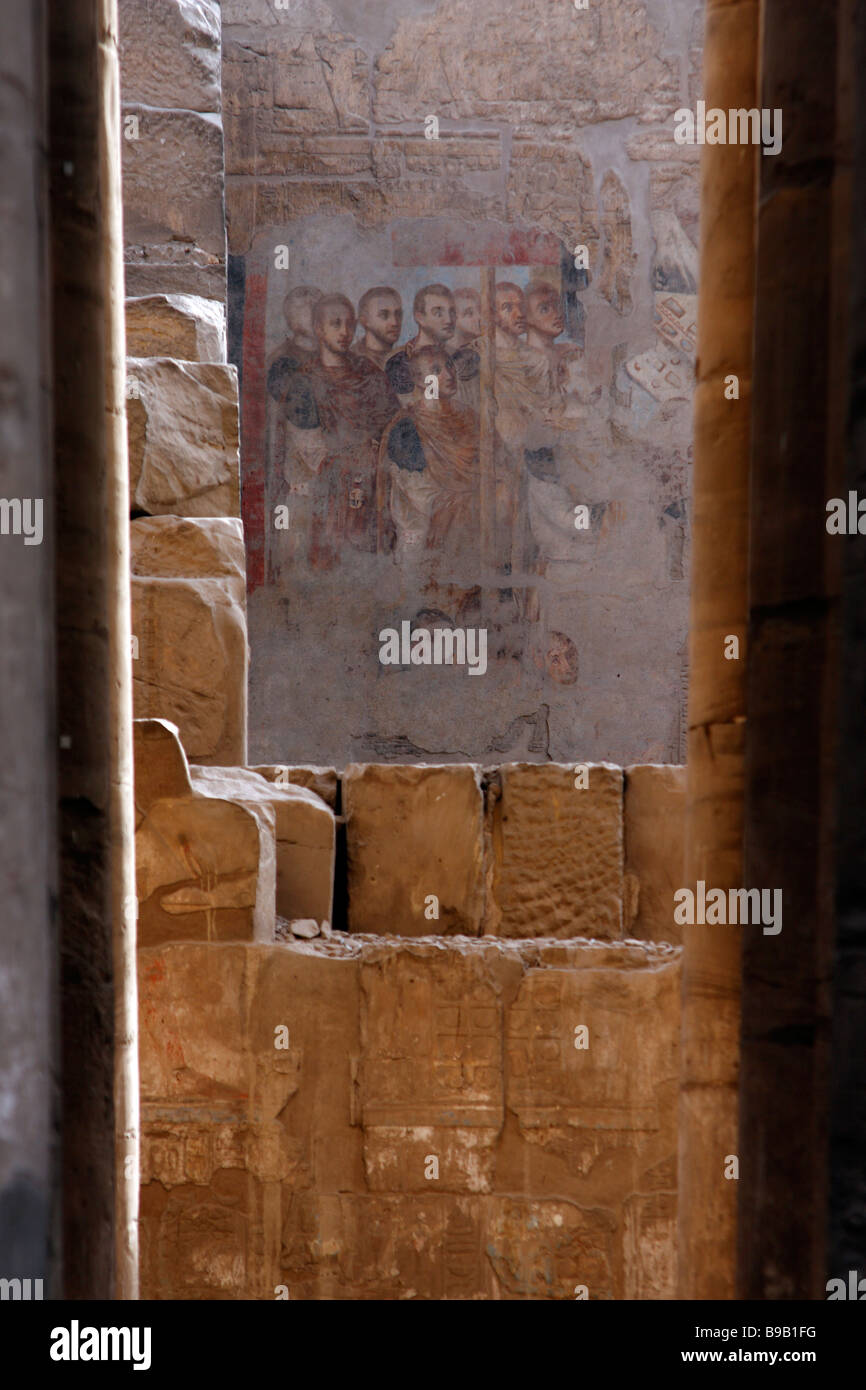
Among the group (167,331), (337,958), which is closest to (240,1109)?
(337,958)

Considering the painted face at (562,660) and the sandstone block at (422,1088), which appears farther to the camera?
the painted face at (562,660)

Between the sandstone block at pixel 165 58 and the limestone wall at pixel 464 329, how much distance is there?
13.8 ft

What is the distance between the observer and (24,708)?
1723 mm

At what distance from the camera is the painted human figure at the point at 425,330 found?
1034 cm

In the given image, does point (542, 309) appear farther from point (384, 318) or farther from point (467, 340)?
point (384, 318)

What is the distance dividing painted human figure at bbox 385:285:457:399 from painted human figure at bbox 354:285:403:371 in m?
0.10

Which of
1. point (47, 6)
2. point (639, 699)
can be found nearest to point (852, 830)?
point (47, 6)

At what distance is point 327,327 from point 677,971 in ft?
24.4

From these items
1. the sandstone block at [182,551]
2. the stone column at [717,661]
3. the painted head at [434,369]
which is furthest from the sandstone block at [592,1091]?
the painted head at [434,369]

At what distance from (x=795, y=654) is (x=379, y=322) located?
8789mm

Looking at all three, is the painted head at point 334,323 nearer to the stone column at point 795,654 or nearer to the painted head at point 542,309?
the painted head at point 542,309

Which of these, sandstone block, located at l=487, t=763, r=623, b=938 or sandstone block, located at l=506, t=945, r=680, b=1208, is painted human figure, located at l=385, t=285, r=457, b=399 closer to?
sandstone block, located at l=487, t=763, r=623, b=938
